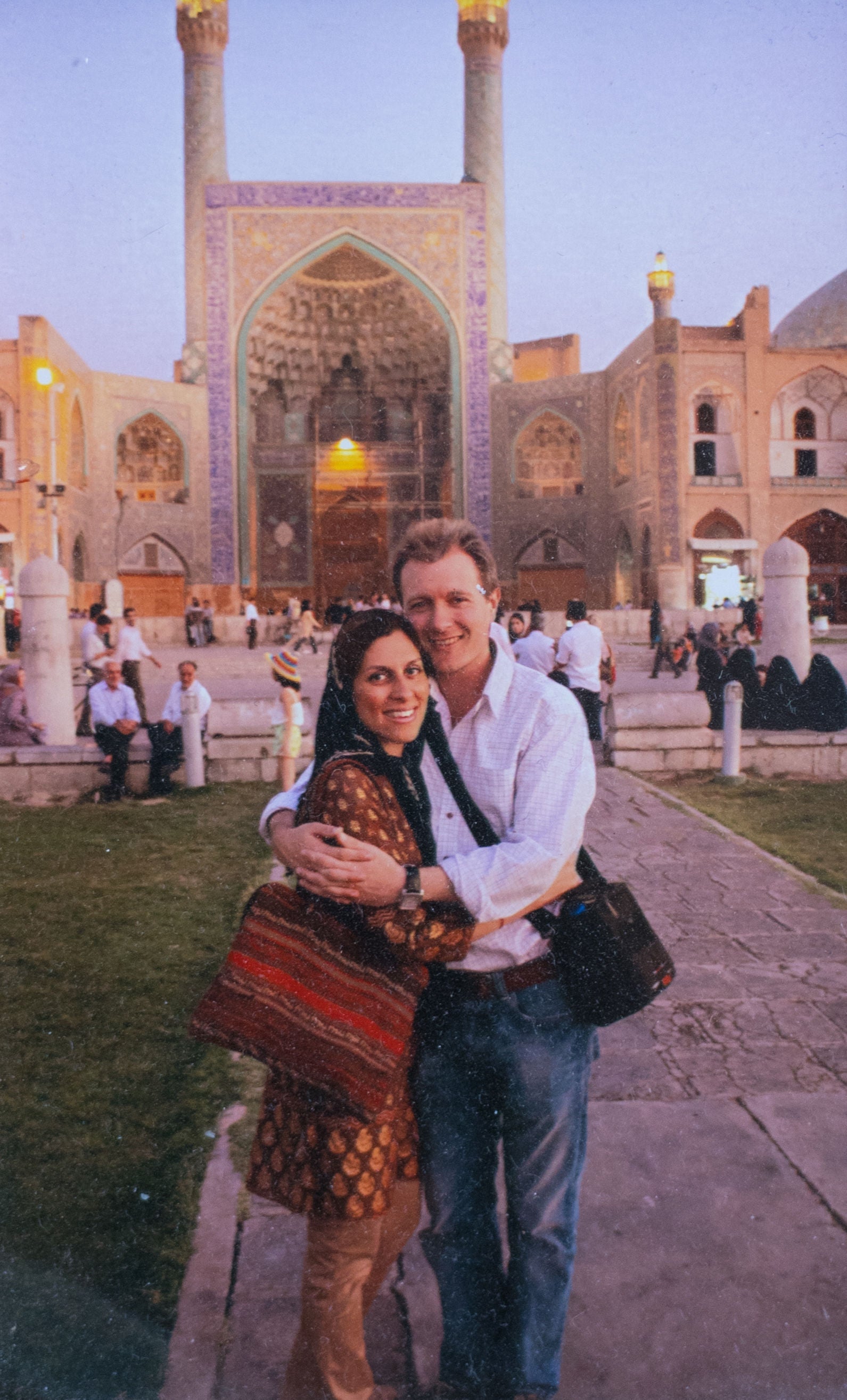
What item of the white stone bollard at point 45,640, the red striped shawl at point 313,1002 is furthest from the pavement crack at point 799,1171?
the white stone bollard at point 45,640

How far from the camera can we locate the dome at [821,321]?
30469 millimetres

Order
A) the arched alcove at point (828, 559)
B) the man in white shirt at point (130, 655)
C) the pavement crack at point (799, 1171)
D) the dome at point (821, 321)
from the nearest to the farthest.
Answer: the pavement crack at point (799, 1171)
the man in white shirt at point (130, 655)
the arched alcove at point (828, 559)
the dome at point (821, 321)

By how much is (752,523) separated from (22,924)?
2366cm

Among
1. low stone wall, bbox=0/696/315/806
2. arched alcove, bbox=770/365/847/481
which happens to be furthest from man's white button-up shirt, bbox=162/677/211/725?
arched alcove, bbox=770/365/847/481

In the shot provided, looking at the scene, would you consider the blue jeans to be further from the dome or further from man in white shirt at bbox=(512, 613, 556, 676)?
the dome

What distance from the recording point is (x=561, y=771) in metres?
1.40

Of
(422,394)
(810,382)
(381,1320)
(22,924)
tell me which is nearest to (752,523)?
(810,382)

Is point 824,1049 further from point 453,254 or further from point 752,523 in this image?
point 453,254

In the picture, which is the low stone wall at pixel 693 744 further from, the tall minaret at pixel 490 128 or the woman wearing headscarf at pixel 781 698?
the tall minaret at pixel 490 128

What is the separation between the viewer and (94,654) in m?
9.80

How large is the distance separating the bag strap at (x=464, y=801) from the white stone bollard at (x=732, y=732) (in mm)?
5773

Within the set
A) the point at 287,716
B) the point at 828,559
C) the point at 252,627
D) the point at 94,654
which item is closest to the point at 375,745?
the point at 287,716

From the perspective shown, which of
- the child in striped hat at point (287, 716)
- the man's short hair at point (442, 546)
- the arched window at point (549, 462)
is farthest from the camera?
the arched window at point (549, 462)

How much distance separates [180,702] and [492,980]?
20.0ft
